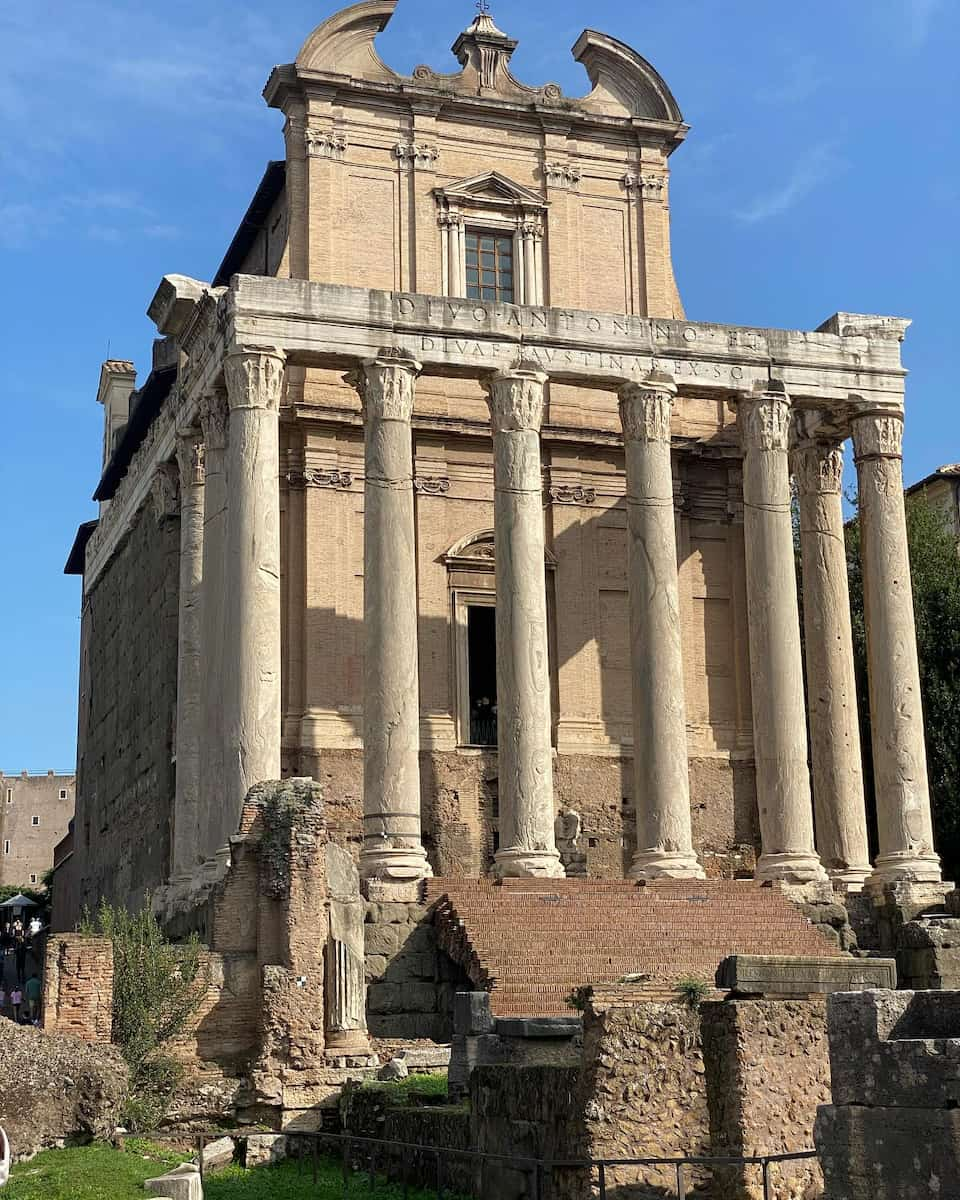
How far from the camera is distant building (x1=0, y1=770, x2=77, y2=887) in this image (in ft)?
339

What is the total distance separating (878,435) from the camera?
31.0 meters

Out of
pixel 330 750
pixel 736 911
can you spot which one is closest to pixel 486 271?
pixel 330 750

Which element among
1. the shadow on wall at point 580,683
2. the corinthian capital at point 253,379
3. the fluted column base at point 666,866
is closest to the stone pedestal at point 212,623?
the corinthian capital at point 253,379

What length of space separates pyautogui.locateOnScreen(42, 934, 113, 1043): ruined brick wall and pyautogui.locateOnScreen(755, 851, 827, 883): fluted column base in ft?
40.9

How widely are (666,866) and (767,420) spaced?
8182 millimetres

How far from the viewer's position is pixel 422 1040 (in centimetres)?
2292

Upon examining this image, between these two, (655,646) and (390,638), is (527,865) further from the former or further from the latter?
(655,646)

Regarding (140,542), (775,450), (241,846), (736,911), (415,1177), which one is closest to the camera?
(415,1177)

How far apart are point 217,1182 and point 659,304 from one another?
2229 centimetres

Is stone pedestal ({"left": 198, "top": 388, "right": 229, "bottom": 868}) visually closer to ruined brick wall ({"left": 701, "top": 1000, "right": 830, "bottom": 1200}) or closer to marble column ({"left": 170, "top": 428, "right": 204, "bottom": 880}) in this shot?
marble column ({"left": 170, "top": 428, "right": 204, "bottom": 880})

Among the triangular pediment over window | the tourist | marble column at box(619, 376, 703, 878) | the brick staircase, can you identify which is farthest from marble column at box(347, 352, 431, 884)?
the tourist

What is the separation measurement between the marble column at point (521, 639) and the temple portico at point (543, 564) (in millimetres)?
36

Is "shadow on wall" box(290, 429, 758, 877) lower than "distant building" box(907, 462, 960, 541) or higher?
lower

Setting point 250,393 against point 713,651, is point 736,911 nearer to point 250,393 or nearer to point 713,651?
point 713,651
